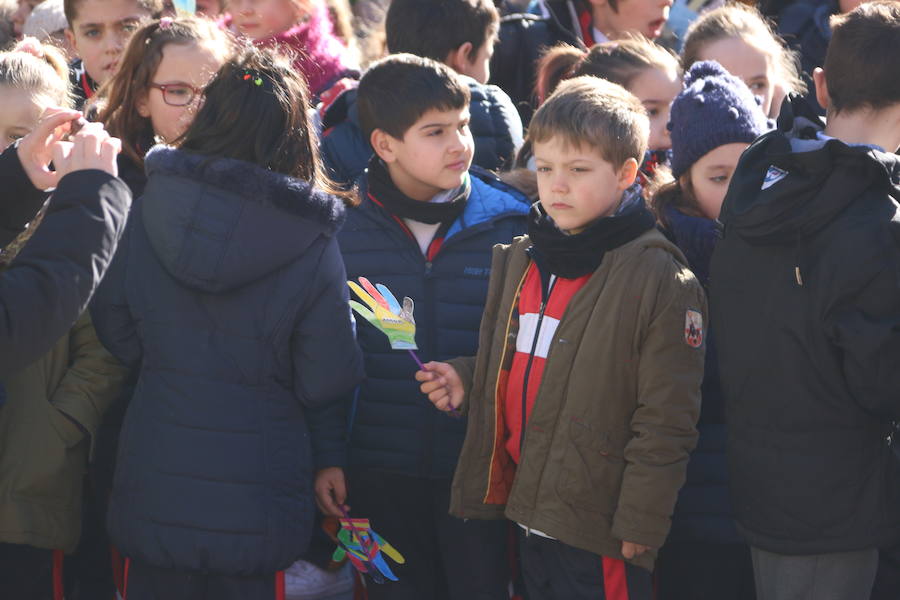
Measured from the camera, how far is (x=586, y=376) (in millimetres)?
2992

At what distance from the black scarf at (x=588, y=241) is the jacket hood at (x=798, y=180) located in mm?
265

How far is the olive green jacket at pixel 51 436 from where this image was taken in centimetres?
333

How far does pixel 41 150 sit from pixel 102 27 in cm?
198

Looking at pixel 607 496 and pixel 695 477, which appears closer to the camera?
pixel 607 496

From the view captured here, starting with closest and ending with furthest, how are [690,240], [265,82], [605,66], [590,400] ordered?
1. [590,400]
2. [265,82]
3. [690,240]
4. [605,66]

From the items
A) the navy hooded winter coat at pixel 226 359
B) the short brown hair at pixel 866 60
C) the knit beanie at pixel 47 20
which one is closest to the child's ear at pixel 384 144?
the navy hooded winter coat at pixel 226 359

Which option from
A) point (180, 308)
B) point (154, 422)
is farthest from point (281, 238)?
point (154, 422)

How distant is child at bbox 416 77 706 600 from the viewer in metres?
2.94

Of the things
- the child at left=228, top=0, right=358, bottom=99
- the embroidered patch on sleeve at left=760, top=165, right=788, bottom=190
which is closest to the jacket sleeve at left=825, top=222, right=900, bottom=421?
the embroidered patch on sleeve at left=760, top=165, right=788, bottom=190

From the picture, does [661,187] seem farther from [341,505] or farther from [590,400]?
[341,505]

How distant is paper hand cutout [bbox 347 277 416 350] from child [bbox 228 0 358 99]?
183 centimetres

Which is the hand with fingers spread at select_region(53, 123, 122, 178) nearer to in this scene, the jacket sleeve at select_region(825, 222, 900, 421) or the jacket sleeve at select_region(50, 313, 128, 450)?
the jacket sleeve at select_region(50, 313, 128, 450)

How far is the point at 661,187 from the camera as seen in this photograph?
11.9 feet

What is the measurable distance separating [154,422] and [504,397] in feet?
3.32
